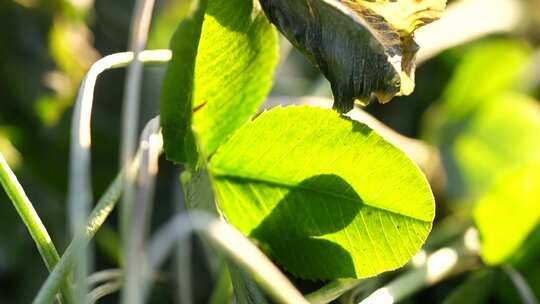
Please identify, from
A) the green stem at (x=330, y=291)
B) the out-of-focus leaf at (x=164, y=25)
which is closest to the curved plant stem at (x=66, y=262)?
the green stem at (x=330, y=291)

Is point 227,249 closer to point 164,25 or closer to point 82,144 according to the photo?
point 82,144

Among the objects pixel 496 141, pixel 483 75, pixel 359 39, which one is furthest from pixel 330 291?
pixel 483 75

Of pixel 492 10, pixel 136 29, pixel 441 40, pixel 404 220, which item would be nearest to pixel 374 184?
pixel 404 220

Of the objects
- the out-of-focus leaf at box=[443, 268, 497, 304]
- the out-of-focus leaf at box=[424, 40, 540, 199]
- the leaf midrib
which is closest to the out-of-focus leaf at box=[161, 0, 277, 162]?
the leaf midrib

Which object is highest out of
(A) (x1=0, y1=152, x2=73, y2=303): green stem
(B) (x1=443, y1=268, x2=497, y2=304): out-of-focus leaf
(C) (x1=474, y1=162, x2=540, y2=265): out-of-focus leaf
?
(A) (x1=0, y1=152, x2=73, y2=303): green stem

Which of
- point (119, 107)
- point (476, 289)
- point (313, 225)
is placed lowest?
point (476, 289)

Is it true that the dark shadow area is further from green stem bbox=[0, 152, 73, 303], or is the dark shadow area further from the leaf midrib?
green stem bbox=[0, 152, 73, 303]

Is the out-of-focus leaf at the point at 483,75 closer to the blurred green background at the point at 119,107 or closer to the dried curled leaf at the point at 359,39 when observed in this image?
the blurred green background at the point at 119,107
